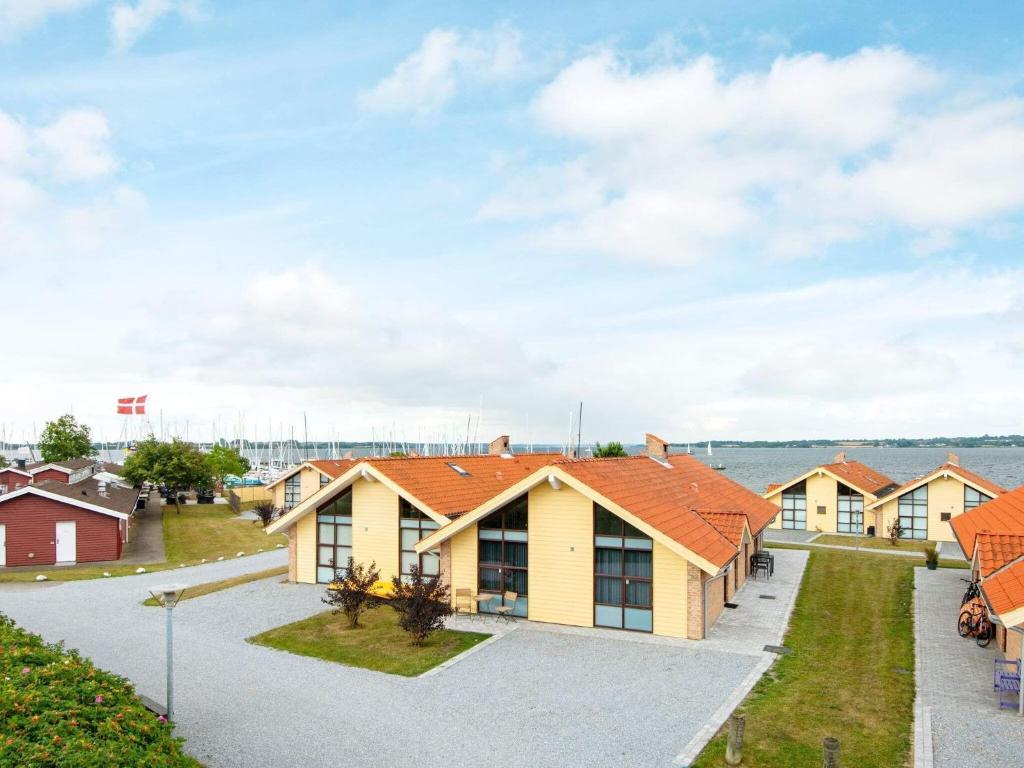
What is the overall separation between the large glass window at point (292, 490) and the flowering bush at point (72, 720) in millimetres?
39715

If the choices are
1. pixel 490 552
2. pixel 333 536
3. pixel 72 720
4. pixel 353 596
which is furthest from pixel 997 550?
pixel 333 536

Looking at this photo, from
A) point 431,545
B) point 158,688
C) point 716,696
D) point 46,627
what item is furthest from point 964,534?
point 46,627

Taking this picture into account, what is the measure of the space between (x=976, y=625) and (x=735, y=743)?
12.2 metres

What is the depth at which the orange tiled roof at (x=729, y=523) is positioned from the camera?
907 inches

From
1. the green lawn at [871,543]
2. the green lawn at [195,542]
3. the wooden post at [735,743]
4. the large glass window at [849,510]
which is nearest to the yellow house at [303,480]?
the green lawn at [195,542]

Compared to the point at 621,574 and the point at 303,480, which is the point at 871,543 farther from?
the point at 303,480

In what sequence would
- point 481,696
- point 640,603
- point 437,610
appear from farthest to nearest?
point 640,603 < point 437,610 < point 481,696

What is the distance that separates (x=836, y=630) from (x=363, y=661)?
13.6 meters

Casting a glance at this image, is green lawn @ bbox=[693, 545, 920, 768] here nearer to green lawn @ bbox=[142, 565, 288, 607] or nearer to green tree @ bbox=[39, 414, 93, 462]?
green lawn @ bbox=[142, 565, 288, 607]

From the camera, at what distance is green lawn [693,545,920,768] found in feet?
40.7

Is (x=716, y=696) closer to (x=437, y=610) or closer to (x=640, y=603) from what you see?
(x=640, y=603)

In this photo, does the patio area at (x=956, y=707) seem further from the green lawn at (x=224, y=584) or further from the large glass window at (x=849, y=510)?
the large glass window at (x=849, y=510)

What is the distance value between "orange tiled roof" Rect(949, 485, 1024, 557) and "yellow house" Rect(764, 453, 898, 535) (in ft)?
51.8

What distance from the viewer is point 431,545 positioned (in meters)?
22.5
